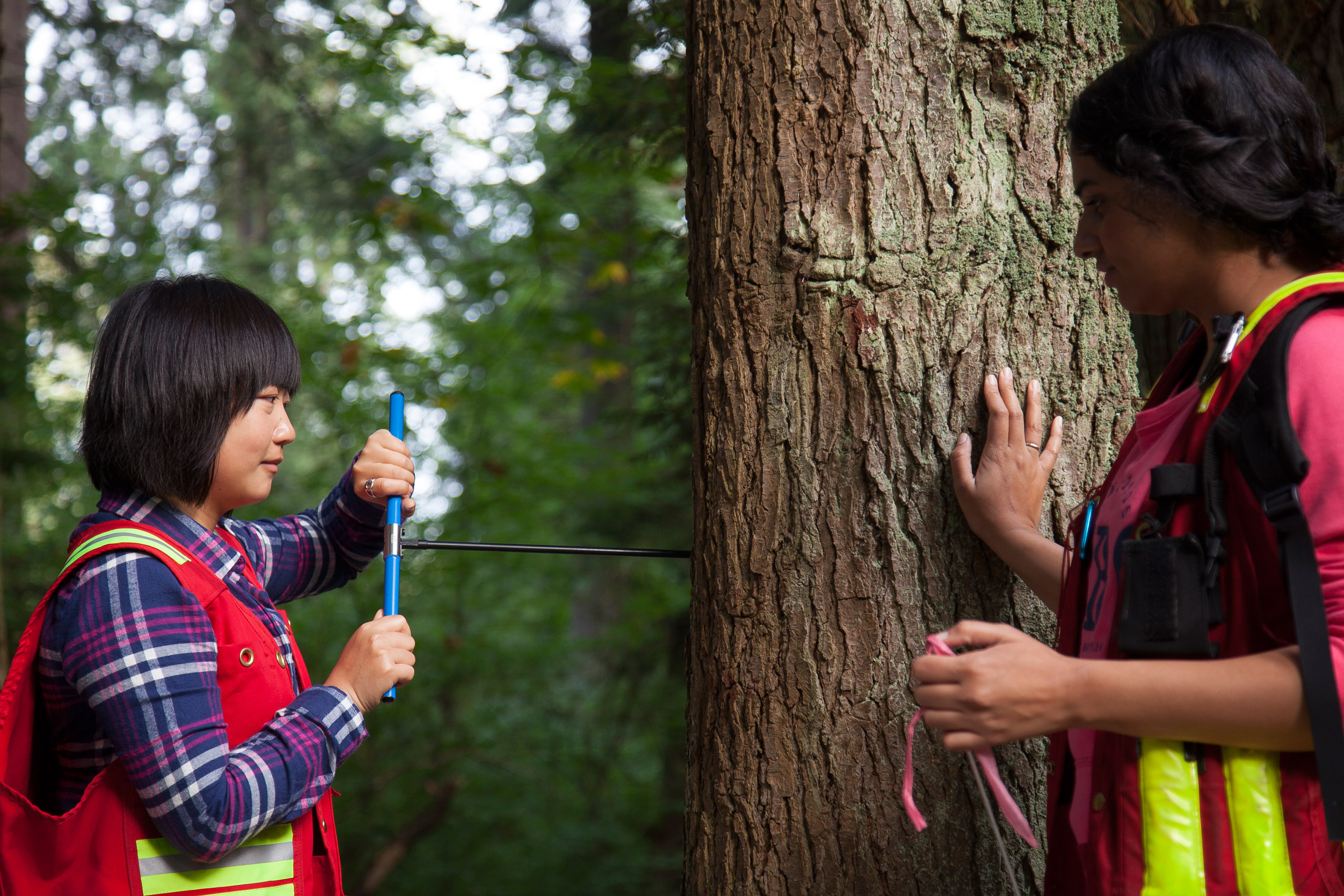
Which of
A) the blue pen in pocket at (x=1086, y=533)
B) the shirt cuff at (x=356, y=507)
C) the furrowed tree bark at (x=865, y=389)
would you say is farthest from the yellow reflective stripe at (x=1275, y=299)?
the shirt cuff at (x=356, y=507)

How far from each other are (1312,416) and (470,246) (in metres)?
11.7

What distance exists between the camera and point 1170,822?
120 centimetres

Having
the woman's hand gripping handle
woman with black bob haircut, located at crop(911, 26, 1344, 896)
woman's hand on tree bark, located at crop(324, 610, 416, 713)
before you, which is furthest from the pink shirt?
woman's hand on tree bark, located at crop(324, 610, 416, 713)

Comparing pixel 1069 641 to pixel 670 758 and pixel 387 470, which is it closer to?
pixel 387 470

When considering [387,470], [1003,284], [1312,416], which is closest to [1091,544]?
[1312,416]

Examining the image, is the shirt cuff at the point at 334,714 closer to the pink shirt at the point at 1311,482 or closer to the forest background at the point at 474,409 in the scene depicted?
the pink shirt at the point at 1311,482

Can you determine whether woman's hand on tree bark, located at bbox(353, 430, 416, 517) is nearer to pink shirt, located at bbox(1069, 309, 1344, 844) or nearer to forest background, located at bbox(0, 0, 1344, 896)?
pink shirt, located at bbox(1069, 309, 1344, 844)

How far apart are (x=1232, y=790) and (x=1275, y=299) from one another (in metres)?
0.60

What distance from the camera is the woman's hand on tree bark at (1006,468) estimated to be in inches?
65.9

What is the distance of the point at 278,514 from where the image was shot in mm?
7406

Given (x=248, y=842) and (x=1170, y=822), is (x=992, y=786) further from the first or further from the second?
(x=248, y=842)

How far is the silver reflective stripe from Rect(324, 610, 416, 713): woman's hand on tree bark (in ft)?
0.83

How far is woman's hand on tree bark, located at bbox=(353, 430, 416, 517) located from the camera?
1.96 m

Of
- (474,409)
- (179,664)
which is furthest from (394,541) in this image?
(474,409)
